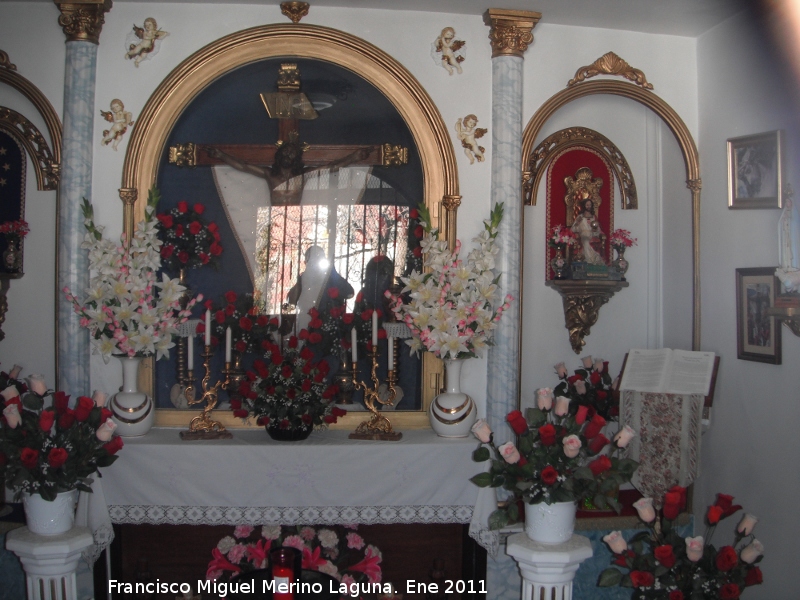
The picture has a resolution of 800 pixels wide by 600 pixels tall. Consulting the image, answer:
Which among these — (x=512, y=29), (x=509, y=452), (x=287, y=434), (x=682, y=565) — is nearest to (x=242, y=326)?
(x=287, y=434)

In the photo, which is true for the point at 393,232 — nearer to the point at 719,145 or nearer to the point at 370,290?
the point at 370,290

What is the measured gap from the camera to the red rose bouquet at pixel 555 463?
3436mm

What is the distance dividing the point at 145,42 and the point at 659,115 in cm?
364

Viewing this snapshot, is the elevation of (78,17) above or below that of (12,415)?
above

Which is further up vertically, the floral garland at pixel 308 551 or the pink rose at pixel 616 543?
the pink rose at pixel 616 543

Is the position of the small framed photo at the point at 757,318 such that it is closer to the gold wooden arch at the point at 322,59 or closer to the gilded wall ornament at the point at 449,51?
the gold wooden arch at the point at 322,59

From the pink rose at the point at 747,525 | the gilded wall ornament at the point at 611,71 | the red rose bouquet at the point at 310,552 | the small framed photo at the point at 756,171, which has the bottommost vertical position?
the red rose bouquet at the point at 310,552

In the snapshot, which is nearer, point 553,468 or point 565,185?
point 553,468

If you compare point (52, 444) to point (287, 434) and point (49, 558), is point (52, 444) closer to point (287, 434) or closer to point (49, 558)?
point (49, 558)

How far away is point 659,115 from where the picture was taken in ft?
16.8

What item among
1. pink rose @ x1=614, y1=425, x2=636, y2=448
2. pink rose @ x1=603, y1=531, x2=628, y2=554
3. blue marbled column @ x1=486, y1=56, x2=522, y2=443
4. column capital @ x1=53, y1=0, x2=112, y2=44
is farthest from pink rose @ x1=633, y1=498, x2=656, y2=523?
column capital @ x1=53, y1=0, x2=112, y2=44

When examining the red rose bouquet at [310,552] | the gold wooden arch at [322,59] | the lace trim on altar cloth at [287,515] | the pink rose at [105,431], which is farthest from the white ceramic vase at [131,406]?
the red rose bouquet at [310,552]

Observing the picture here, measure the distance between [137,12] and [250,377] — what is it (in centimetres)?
260

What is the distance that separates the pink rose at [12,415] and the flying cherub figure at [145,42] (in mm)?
2430
